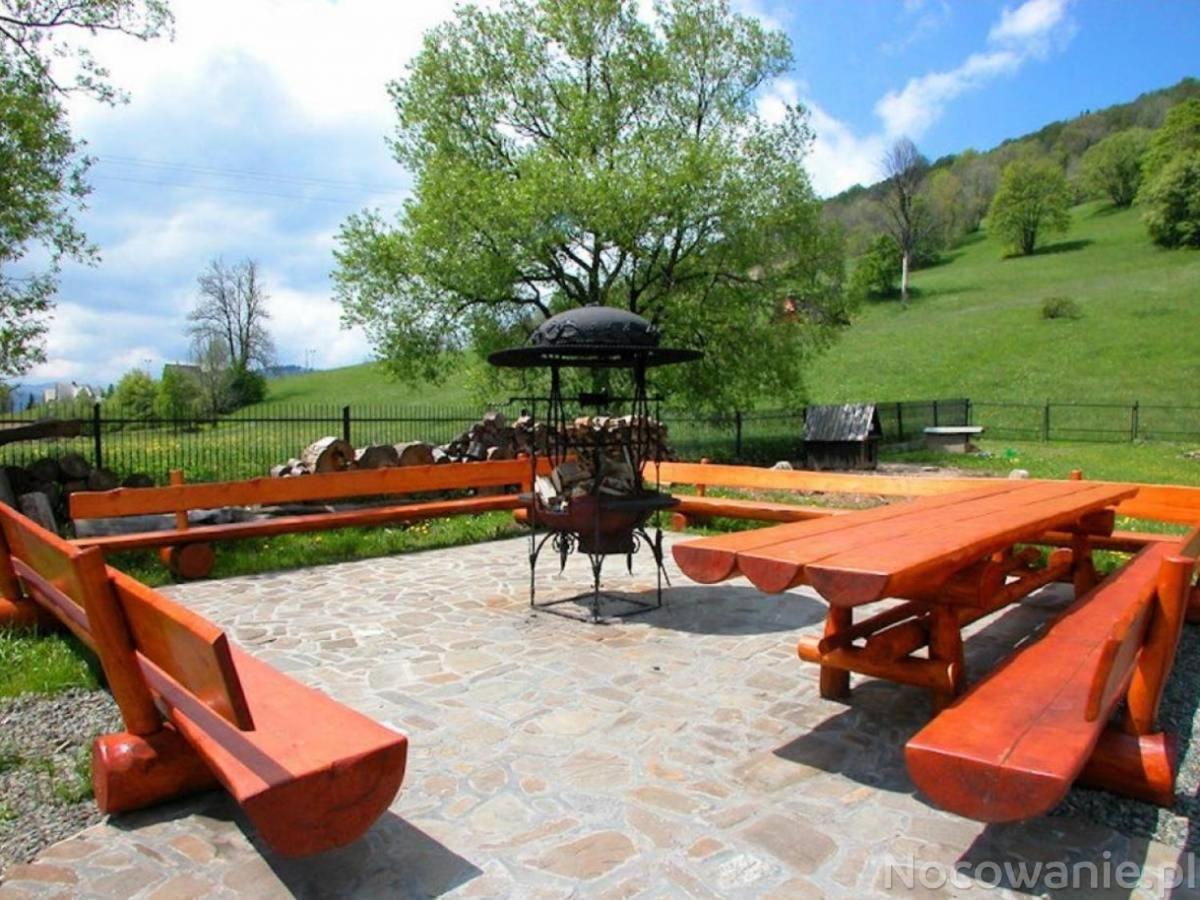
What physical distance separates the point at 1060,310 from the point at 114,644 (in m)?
46.7

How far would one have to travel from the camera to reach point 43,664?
4.45 meters

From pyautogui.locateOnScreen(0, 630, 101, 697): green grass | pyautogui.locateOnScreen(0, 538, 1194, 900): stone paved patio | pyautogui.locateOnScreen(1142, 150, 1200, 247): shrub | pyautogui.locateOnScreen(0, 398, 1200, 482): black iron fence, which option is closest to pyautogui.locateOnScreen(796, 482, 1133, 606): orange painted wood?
pyautogui.locateOnScreen(0, 538, 1194, 900): stone paved patio

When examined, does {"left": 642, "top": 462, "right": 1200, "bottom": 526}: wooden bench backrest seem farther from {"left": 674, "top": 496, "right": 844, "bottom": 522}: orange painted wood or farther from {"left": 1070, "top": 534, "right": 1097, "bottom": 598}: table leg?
{"left": 1070, "top": 534, "right": 1097, "bottom": 598}: table leg

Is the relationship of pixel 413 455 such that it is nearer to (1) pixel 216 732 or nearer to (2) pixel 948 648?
(2) pixel 948 648

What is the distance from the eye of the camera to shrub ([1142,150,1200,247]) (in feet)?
162

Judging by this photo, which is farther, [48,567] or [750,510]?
[750,510]

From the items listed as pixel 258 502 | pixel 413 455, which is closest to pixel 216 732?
pixel 258 502

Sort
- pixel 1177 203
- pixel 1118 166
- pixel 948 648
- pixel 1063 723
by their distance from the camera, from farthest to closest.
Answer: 1. pixel 1118 166
2. pixel 1177 203
3. pixel 948 648
4. pixel 1063 723

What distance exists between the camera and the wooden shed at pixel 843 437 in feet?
61.1

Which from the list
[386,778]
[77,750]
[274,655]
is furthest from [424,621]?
[386,778]

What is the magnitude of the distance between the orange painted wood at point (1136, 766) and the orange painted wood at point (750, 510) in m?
4.55

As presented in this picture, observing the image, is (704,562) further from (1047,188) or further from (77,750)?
(1047,188)

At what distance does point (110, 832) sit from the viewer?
2.81 metres

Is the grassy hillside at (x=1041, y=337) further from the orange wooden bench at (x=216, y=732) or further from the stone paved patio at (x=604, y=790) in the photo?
the orange wooden bench at (x=216, y=732)
